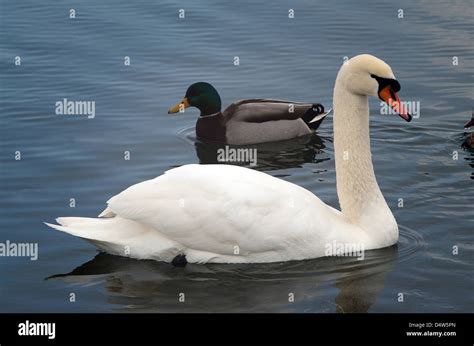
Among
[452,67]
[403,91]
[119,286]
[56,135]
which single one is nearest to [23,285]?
[119,286]

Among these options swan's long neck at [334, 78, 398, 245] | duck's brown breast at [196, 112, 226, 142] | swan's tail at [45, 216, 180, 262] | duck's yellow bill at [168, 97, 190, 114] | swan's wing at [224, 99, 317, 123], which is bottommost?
swan's tail at [45, 216, 180, 262]

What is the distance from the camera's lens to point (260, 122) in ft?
53.8

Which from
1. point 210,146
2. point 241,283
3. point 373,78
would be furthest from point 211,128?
point 241,283

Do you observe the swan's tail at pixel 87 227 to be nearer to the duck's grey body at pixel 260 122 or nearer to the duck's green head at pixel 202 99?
the duck's grey body at pixel 260 122

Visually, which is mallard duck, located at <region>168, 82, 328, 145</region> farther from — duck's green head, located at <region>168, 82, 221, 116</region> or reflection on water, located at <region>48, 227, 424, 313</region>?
reflection on water, located at <region>48, 227, 424, 313</region>

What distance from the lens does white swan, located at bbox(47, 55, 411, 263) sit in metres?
10.7

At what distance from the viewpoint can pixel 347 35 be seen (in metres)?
20.4

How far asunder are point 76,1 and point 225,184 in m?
13.0

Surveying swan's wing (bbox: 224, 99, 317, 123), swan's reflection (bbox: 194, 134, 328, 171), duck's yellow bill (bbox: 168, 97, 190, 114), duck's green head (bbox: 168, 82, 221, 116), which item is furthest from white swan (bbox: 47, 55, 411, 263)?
duck's green head (bbox: 168, 82, 221, 116)

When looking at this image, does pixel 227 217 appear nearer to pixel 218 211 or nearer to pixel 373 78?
pixel 218 211

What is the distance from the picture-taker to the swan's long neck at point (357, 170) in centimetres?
1133

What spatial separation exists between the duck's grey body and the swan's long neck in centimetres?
491

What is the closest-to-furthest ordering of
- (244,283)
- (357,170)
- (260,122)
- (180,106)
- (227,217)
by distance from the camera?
(244,283)
(227,217)
(357,170)
(260,122)
(180,106)

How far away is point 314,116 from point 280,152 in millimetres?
962
